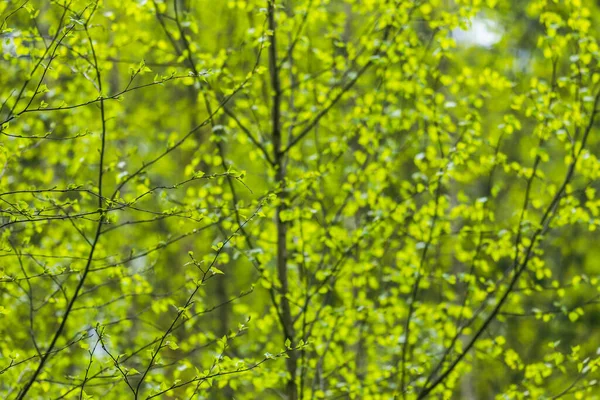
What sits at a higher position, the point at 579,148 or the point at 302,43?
the point at 302,43

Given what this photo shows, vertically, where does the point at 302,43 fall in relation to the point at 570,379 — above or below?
above

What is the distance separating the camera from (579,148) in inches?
218

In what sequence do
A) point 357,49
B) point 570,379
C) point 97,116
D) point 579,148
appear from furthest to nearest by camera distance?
point 570,379 < point 97,116 < point 357,49 < point 579,148

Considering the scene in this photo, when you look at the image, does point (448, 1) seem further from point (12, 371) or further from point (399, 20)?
point (12, 371)

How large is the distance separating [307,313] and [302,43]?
2.19 m

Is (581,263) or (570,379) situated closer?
(570,379)

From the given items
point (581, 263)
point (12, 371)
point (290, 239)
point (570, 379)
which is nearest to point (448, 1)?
point (581, 263)

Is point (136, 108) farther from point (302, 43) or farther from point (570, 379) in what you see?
point (570, 379)

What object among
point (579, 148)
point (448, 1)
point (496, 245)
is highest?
point (448, 1)

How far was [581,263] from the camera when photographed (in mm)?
12820

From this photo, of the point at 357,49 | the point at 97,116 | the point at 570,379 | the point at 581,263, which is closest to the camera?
the point at 357,49

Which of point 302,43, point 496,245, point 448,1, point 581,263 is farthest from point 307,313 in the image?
point 581,263

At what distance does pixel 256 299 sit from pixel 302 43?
6.17 meters

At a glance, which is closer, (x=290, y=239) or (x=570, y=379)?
(x=290, y=239)
